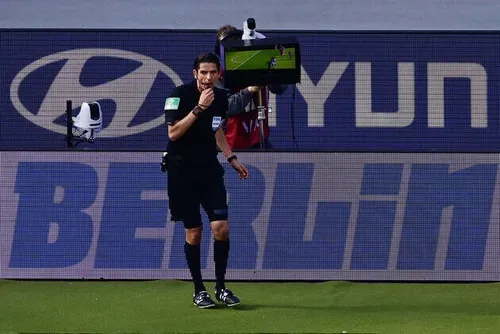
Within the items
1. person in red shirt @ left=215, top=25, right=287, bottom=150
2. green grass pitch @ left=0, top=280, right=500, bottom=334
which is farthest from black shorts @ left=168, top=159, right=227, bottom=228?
person in red shirt @ left=215, top=25, right=287, bottom=150

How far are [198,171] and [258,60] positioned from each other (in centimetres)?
113

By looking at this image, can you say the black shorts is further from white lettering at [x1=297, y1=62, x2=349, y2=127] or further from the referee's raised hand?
white lettering at [x1=297, y1=62, x2=349, y2=127]

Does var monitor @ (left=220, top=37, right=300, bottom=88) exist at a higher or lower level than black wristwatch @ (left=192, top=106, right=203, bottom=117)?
higher

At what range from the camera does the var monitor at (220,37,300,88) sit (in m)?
8.17

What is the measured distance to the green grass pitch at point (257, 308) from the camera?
6.66 meters

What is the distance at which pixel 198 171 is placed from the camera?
738cm

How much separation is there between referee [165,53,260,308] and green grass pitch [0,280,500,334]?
0.28m

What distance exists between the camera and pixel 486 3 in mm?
14117

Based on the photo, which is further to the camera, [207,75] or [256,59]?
[256,59]

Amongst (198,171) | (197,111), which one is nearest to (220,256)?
(198,171)

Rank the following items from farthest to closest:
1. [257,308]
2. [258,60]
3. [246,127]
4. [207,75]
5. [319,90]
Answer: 1. [319,90]
2. [246,127]
3. [258,60]
4. [257,308]
5. [207,75]

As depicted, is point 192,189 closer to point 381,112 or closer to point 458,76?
point 381,112

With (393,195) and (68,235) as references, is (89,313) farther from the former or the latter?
(393,195)

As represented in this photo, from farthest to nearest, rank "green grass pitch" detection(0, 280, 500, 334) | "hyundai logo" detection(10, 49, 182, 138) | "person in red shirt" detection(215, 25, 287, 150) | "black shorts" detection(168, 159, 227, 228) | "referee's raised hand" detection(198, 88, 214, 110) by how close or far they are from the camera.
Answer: "hyundai logo" detection(10, 49, 182, 138) < "person in red shirt" detection(215, 25, 287, 150) < "black shorts" detection(168, 159, 227, 228) < "referee's raised hand" detection(198, 88, 214, 110) < "green grass pitch" detection(0, 280, 500, 334)
